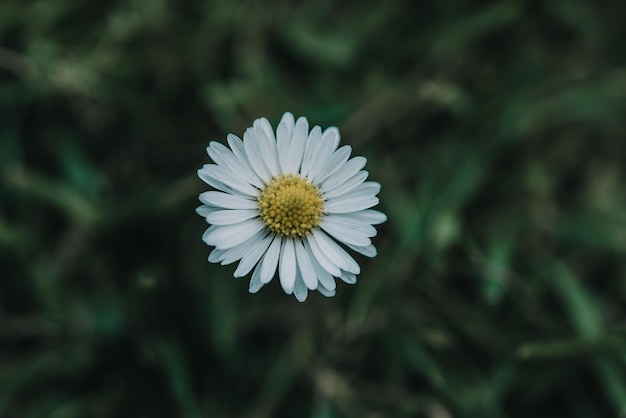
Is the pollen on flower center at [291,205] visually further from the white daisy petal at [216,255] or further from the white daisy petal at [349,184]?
the white daisy petal at [216,255]

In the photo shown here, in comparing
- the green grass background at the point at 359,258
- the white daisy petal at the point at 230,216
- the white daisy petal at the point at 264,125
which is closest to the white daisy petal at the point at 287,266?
the white daisy petal at the point at 230,216

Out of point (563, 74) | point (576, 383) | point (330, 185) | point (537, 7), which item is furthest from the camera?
point (537, 7)

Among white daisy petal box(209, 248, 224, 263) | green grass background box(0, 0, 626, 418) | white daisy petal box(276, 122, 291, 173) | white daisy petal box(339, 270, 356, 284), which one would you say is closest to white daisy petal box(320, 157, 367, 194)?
white daisy petal box(276, 122, 291, 173)

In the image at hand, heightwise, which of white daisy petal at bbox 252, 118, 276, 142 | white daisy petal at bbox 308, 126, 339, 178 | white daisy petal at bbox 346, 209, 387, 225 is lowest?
white daisy petal at bbox 346, 209, 387, 225

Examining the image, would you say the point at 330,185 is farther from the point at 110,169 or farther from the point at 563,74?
the point at 563,74

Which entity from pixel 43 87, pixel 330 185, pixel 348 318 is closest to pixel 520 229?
pixel 348 318

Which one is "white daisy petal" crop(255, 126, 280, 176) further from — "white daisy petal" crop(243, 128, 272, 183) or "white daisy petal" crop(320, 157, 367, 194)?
"white daisy petal" crop(320, 157, 367, 194)

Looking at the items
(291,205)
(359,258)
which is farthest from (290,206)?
(359,258)
